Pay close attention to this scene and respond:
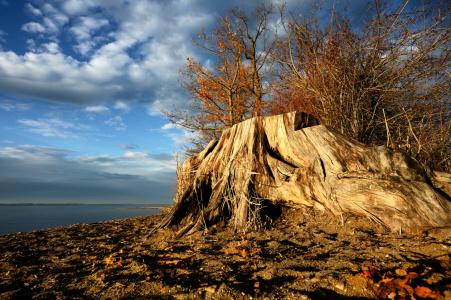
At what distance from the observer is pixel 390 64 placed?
495cm

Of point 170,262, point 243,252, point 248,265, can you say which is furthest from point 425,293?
Result: point 170,262

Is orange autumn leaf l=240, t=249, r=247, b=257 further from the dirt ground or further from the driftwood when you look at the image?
the driftwood

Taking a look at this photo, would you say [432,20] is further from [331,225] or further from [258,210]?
[258,210]

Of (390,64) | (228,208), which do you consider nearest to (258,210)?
(228,208)

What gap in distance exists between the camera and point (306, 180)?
13.4ft

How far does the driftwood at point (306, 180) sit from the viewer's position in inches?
128

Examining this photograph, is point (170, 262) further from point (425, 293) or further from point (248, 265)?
point (425, 293)

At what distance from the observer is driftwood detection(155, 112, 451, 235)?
10.7 ft

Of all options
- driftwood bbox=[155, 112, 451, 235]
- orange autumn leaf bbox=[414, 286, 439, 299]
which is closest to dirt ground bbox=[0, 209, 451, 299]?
orange autumn leaf bbox=[414, 286, 439, 299]

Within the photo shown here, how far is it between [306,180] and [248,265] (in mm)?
2055

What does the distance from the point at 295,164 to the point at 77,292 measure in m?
3.77

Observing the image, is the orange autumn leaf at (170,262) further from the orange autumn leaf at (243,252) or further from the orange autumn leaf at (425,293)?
the orange autumn leaf at (425,293)

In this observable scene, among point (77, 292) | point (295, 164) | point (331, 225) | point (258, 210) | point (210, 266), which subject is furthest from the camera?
point (295, 164)

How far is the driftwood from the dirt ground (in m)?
0.29
